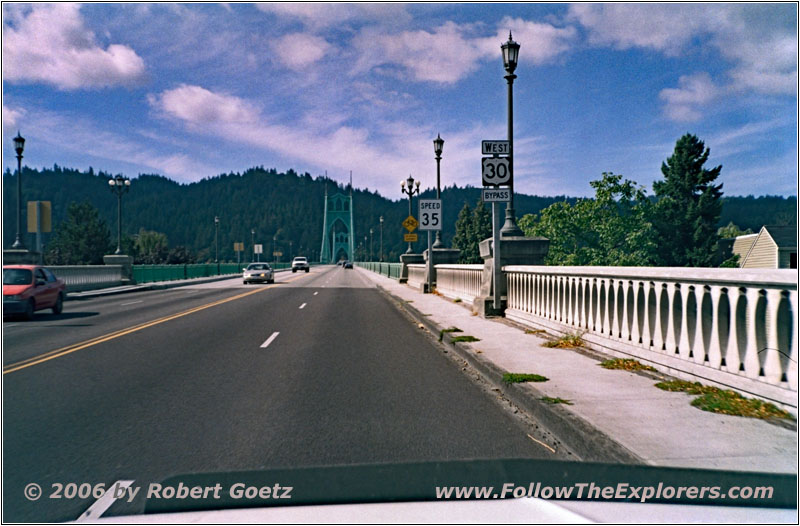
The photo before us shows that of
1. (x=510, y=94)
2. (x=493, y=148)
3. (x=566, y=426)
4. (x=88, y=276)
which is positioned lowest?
(x=566, y=426)

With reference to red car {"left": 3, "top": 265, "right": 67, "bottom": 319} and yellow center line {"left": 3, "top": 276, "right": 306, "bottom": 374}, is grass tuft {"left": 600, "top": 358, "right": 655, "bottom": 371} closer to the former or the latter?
yellow center line {"left": 3, "top": 276, "right": 306, "bottom": 374}

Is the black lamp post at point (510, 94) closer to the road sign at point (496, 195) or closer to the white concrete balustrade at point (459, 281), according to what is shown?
the road sign at point (496, 195)

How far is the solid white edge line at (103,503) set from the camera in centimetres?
352

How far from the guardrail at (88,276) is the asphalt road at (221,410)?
57.9 feet

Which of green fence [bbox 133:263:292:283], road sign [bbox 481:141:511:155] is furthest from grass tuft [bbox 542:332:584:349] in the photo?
green fence [bbox 133:263:292:283]

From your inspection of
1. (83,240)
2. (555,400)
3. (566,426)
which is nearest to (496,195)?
(555,400)

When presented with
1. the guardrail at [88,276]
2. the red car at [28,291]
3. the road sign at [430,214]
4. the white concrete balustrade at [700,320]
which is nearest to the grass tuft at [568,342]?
the white concrete balustrade at [700,320]

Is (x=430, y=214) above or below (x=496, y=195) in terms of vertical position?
above

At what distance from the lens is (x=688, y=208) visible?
6575 centimetres

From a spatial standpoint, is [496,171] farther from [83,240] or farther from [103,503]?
[83,240]

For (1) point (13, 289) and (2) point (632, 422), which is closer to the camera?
(2) point (632, 422)

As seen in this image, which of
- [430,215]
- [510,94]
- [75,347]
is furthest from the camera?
[430,215]

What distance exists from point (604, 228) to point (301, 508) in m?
74.2

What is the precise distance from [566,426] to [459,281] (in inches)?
627
